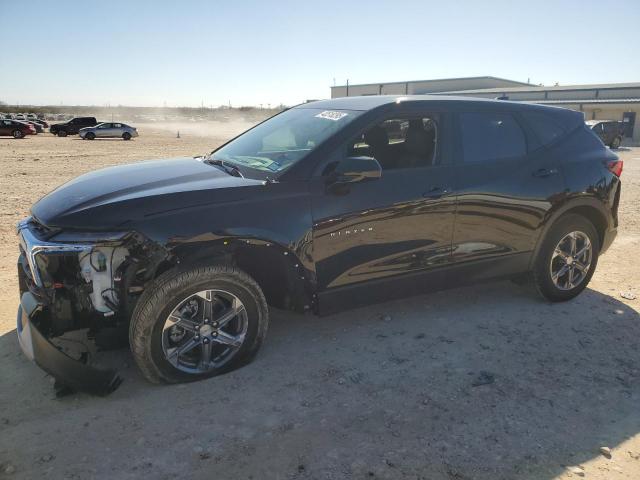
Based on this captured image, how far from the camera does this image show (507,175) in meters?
4.32

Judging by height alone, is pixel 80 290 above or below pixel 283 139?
below

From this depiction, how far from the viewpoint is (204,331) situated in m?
3.38

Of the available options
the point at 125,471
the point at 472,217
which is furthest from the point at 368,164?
the point at 125,471

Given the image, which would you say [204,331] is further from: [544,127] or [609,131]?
[609,131]

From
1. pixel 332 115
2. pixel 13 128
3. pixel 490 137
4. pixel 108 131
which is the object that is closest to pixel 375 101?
pixel 332 115

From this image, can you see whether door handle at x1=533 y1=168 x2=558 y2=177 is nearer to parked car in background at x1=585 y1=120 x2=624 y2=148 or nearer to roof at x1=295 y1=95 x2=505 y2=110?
roof at x1=295 y1=95 x2=505 y2=110

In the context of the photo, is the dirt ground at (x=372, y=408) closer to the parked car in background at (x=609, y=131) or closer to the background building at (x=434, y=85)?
the parked car in background at (x=609, y=131)

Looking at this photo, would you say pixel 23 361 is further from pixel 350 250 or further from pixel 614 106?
pixel 614 106

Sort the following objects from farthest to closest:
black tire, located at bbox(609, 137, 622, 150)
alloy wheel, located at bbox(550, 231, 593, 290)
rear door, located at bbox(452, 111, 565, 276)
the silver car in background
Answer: the silver car in background, black tire, located at bbox(609, 137, 622, 150), alloy wheel, located at bbox(550, 231, 593, 290), rear door, located at bbox(452, 111, 565, 276)

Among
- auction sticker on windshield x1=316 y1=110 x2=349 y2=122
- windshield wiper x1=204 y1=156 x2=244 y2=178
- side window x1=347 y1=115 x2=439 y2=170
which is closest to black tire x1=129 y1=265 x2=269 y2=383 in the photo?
windshield wiper x1=204 y1=156 x2=244 y2=178

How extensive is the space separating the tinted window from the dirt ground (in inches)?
64.0

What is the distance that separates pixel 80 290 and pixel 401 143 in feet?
8.43

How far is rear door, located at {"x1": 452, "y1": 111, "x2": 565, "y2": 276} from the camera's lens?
4156 millimetres

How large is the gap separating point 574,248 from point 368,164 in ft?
8.37
